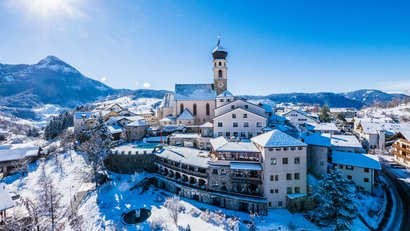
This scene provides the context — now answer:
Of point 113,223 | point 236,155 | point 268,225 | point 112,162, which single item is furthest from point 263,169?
point 112,162

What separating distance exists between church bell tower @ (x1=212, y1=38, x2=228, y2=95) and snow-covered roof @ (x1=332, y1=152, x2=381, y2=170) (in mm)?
35520

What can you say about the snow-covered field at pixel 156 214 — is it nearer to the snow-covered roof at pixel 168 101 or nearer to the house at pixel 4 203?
the house at pixel 4 203

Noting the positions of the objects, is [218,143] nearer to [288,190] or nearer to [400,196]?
[288,190]

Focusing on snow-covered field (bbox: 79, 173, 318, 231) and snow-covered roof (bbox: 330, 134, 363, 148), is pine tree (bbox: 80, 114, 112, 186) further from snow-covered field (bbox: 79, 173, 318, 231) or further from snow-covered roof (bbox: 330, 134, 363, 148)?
snow-covered roof (bbox: 330, 134, 363, 148)

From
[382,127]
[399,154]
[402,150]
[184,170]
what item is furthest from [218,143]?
[382,127]

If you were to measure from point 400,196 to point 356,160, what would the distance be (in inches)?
354

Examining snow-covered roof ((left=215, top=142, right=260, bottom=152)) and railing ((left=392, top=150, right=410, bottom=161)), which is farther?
railing ((left=392, top=150, right=410, bottom=161))

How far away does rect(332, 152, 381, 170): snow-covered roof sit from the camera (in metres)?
34.4

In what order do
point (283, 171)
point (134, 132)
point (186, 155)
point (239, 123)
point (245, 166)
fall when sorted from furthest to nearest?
point (134, 132), point (239, 123), point (186, 155), point (245, 166), point (283, 171)

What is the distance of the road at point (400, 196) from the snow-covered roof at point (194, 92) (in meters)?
43.5

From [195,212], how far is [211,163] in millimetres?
7432

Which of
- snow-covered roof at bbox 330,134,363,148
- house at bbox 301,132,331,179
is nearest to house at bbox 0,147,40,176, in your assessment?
house at bbox 301,132,331,179

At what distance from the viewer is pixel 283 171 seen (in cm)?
2986

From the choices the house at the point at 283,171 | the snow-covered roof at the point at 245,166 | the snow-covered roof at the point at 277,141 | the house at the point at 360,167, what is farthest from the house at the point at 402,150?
the snow-covered roof at the point at 245,166
